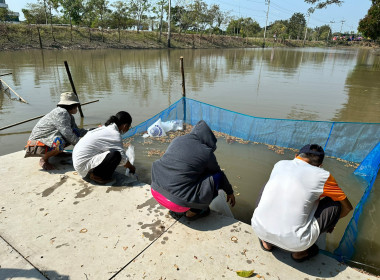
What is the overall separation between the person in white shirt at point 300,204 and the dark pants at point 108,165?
180cm

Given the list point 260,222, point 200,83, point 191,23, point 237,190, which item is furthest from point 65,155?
point 191,23

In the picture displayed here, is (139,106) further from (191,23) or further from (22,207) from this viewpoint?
(191,23)

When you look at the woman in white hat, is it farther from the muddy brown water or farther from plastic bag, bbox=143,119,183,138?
plastic bag, bbox=143,119,183,138

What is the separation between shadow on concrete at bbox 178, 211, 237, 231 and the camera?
242cm

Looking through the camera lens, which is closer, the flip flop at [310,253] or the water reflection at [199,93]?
the flip flop at [310,253]

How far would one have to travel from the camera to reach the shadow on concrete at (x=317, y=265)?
195cm

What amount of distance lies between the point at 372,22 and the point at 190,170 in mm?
27992

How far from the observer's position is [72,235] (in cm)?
229

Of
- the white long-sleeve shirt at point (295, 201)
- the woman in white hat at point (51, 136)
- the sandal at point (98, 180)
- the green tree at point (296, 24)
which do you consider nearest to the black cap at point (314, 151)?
the white long-sleeve shirt at point (295, 201)

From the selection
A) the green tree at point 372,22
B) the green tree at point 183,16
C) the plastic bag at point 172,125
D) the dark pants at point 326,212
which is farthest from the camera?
the green tree at point 183,16

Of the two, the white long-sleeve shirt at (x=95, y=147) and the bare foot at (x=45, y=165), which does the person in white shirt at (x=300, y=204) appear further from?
the bare foot at (x=45, y=165)

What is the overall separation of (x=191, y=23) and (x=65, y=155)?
51.8m

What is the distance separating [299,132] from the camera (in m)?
4.64

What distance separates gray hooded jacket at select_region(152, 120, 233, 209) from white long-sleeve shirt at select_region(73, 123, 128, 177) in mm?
962
